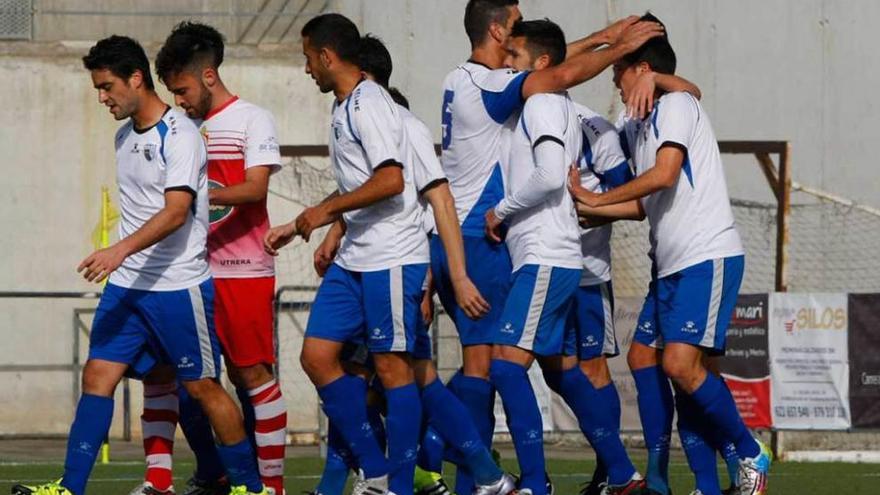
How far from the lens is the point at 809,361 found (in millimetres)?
14438

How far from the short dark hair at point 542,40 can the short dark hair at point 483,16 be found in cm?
17

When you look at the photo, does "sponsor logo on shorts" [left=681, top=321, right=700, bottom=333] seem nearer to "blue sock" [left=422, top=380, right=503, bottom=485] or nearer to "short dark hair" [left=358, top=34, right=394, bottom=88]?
"blue sock" [left=422, top=380, right=503, bottom=485]

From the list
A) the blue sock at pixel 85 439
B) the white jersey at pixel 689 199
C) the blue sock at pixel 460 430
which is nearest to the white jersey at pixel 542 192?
the white jersey at pixel 689 199

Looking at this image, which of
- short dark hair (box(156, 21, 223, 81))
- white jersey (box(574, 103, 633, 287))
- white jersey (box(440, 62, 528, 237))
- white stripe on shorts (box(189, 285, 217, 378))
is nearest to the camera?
white stripe on shorts (box(189, 285, 217, 378))

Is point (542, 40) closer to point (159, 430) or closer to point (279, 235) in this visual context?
point (279, 235)

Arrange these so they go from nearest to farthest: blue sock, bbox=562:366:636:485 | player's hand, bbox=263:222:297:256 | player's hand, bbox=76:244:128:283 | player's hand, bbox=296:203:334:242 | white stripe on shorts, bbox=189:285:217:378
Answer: player's hand, bbox=76:244:128:283 < player's hand, bbox=296:203:334:242 < player's hand, bbox=263:222:297:256 < white stripe on shorts, bbox=189:285:217:378 < blue sock, bbox=562:366:636:485

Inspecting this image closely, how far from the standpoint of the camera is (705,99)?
1723cm

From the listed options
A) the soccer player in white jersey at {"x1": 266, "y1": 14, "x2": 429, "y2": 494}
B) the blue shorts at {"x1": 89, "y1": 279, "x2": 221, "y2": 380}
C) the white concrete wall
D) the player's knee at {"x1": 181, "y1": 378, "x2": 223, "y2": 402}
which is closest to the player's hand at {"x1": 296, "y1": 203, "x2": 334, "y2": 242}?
the soccer player in white jersey at {"x1": 266, "y1": 14, "x2": 429, "y2": 494}

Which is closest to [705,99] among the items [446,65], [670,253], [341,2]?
[446,65]

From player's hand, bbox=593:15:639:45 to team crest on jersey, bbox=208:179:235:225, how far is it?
2098 millimetres

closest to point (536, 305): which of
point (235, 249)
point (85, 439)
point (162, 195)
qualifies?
point (235, 249)

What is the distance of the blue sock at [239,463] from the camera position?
8.16 metres

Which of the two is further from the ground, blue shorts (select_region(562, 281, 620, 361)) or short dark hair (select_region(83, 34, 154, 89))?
short dark hair (select_region(83, 34, 154, 89))

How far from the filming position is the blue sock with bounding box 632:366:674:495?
838cm
